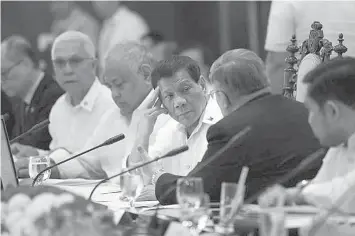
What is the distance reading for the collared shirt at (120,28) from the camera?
9.10 m

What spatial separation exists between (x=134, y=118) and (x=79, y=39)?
1091 mm

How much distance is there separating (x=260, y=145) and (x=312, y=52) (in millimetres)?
1138

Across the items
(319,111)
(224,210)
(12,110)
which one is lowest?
(12,110)

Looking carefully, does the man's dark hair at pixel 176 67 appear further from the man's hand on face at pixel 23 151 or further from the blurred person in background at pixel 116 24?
the blurred person in background at pixel 116 24

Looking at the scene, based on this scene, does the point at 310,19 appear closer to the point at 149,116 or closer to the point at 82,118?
the point at 149,116

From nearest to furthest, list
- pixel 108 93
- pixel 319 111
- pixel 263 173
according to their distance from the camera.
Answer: pixel 319 111 < pixel 263 173 < pixel 108 93

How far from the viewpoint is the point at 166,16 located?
9703mm

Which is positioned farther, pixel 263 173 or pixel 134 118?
pixel 134 118

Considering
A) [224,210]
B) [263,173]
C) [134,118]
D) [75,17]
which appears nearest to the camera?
[224,210]

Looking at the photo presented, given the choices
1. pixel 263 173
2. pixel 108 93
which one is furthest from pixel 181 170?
pixel 108 93

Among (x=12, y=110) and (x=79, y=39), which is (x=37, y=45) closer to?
(x=12, y=110)

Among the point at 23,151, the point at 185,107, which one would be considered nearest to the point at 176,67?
the point at 185,107

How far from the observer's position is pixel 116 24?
9172 millimetres

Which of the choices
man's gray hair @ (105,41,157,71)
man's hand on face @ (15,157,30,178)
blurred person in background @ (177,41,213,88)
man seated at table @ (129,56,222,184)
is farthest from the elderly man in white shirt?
blurred person in background @ (177,41,213,88)
